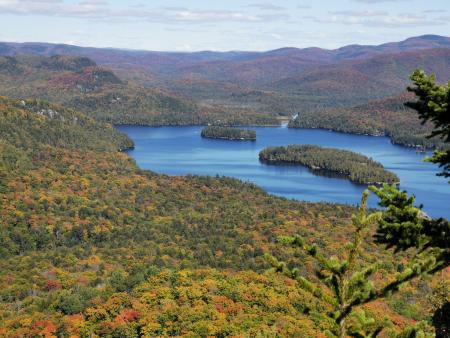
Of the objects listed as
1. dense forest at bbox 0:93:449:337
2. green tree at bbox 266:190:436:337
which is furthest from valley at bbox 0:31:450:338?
dense forest at bbox 0:93:449:337

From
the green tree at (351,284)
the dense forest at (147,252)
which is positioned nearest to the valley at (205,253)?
the green tree at (351,284)

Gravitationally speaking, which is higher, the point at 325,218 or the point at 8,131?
the point at 8,131

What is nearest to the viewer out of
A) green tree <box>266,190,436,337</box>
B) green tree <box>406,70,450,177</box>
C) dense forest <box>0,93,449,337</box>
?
green tree <box>266,190,436,337</box>

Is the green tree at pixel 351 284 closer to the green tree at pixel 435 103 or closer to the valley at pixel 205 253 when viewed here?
the valley at pixel 205 253

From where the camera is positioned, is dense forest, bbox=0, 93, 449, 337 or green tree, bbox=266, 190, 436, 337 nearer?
green tree, bbox=266, 190, 436, 337

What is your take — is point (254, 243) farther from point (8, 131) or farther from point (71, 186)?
point (8, 131)

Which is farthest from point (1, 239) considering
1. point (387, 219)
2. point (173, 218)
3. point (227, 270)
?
point (387, 219)

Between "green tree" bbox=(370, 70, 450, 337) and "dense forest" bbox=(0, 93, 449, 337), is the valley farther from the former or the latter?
"dense forest" bbox=(0, 93, 449, 337)

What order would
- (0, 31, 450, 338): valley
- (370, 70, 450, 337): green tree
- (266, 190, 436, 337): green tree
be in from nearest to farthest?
(266, 190, 436, 337): green tree
(0, 31, 450, 338): valley
(370, 70, 450, 337): green tree
